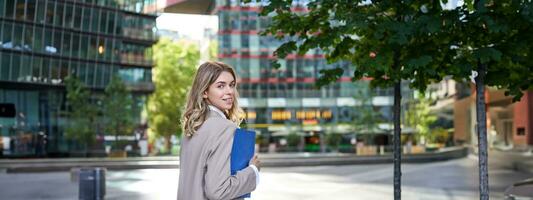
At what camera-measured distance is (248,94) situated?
66750 mm

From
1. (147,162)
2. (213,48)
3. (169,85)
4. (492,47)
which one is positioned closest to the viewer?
(492,47)

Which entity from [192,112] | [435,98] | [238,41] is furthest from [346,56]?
[435,98]

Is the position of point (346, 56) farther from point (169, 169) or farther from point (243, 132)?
point (169, 169)

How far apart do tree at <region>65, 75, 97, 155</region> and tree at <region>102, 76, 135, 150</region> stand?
1056 millimetres

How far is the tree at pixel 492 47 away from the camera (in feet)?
20.1

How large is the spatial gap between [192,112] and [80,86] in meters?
48.0

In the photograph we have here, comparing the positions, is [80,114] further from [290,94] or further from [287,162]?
[290,94]

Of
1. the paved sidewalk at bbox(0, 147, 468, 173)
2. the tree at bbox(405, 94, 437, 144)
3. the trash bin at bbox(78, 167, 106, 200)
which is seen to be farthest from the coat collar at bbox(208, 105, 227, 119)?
the tree at bbox(405, 94, 437, 144)

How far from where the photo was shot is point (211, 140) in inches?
118

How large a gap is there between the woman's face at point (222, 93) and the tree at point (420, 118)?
62019mm

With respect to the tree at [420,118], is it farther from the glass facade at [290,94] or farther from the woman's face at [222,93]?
the woman's face at [222,93]

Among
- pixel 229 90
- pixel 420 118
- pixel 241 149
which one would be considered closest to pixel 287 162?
pixel 229 90

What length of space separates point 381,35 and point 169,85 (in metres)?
56.1

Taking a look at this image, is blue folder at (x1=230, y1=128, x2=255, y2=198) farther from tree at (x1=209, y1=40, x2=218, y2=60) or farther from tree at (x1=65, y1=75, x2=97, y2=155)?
tree at (x1=209, y1=40, x2=218, y2=60)
